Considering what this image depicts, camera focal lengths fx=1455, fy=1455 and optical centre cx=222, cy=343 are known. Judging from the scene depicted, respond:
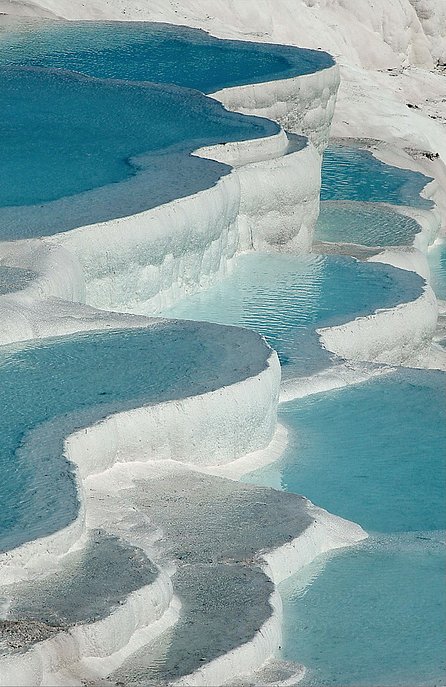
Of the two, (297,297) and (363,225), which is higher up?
(297,297)

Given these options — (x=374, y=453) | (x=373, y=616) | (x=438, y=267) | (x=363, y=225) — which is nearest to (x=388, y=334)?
(x=374, y=453)

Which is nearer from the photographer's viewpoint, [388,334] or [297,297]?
[388,334]

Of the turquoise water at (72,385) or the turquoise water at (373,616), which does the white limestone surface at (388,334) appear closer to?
the turquoise water at (72,385)

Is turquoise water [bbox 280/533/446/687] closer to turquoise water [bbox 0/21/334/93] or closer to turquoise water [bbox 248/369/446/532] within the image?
turquoise water [bbox 248/369/446/532]

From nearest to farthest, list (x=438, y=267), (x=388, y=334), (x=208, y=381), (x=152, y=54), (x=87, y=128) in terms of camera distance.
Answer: (x=208, y=381)
(x=388, y=334)
(x=87, y=128)
(x=438, y=267)
(x=152, y=54)

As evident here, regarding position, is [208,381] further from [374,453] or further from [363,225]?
[363,225]

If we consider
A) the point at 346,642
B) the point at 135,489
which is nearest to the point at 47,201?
the point at 135,489
